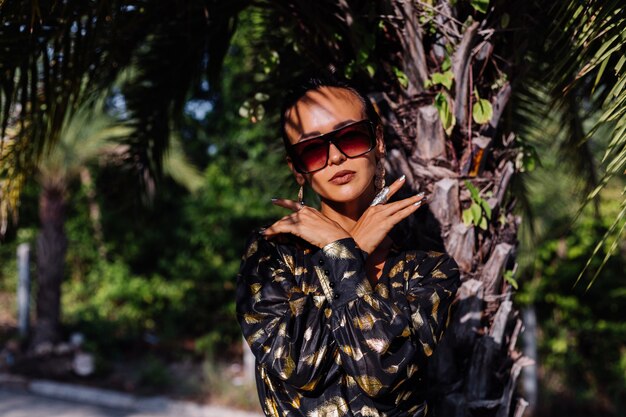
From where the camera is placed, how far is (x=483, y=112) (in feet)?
6.74

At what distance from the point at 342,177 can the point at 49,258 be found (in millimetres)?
6864

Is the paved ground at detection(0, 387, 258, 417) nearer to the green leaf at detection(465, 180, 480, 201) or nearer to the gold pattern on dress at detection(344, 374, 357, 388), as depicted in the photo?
the green leaf at detection(465, 180, 480, 201)

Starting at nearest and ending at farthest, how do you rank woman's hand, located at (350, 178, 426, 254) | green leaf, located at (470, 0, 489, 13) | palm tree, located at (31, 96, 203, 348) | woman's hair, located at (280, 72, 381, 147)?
woman's hand, located at (350, 178, 426, 254) → woman's hair, located at (280, 72, 381, 147) → green leaf, located at (470, 0, 489, 13) → palm tree, located at (31, 96, 203, 348)

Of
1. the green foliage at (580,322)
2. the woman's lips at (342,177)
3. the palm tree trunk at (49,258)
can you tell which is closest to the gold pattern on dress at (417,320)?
the woman's lips at (342,177)

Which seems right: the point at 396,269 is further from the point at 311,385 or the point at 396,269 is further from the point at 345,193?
the point at 311,385

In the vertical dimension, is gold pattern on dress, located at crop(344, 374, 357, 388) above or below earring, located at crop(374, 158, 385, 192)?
below

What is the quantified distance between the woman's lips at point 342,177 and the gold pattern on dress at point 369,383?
1.80ft

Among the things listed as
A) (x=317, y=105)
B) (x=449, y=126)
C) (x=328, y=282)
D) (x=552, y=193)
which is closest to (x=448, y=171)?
(x=449, y=126)

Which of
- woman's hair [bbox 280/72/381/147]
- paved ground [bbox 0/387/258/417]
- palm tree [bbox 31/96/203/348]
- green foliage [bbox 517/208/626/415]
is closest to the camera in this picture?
woman's hair [bbox 280/72/381/147]

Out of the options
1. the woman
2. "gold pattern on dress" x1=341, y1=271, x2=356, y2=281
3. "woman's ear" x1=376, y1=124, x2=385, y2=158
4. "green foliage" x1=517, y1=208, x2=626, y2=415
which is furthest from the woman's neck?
"green foliage" x1=517, y1=208, x2=626, y2=415

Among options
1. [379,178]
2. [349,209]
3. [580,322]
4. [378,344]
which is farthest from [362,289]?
[580,322]

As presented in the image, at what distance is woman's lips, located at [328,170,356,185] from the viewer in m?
1.69

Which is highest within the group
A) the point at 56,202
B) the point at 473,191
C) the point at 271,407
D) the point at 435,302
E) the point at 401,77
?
the point at 401,77

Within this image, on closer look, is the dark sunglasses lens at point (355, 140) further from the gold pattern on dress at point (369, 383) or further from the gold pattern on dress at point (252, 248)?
the gold pattern on dress at point (369, 383)
